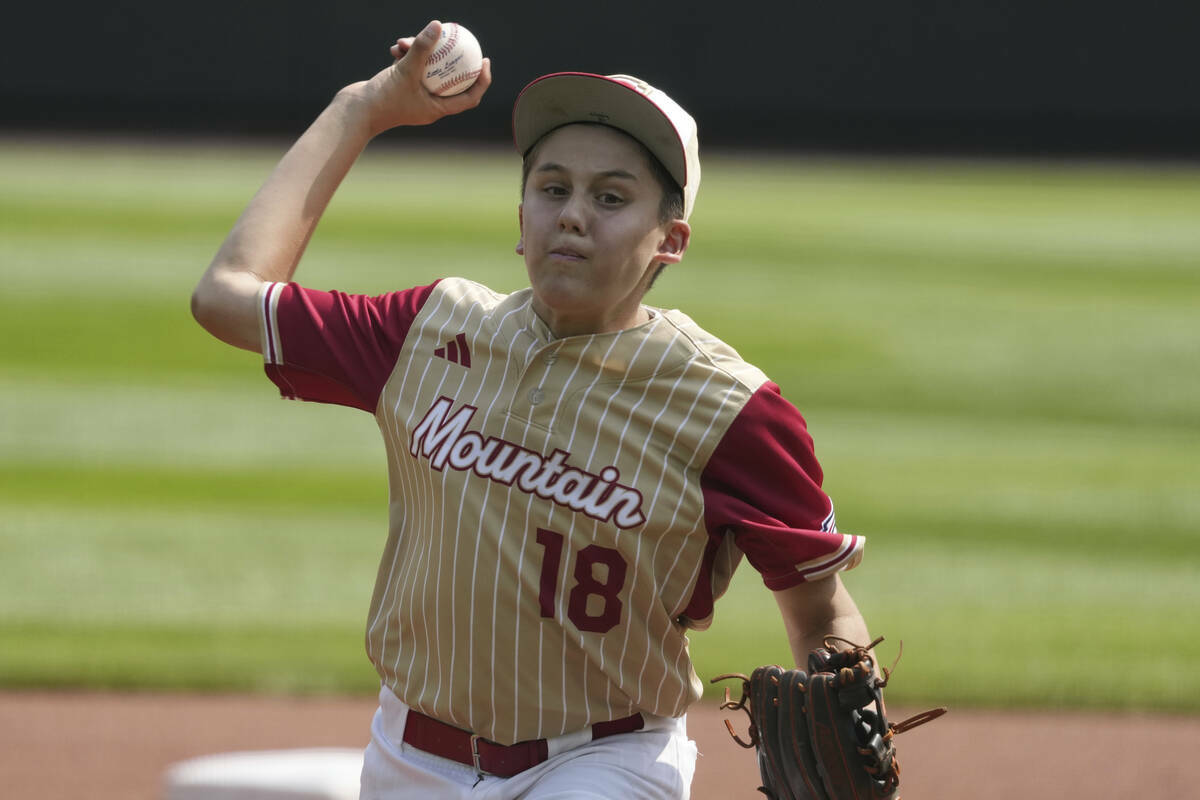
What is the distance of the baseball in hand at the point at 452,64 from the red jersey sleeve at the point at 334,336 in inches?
16.1

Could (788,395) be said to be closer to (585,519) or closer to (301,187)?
(301,187)

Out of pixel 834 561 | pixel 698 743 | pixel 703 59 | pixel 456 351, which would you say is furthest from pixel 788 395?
pixel 703 59

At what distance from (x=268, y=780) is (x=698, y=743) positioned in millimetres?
2200

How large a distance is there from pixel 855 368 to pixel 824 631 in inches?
296

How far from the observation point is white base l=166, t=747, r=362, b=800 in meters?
3.18

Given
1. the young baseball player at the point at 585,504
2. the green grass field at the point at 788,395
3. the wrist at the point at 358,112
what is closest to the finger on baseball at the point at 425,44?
the wrist at the point at 358,112

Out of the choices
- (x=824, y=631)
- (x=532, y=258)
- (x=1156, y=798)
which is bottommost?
(x=1156, y=798)

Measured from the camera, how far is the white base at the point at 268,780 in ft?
10.4

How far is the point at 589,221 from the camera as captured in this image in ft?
8.21

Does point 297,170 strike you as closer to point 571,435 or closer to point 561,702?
point 571,435

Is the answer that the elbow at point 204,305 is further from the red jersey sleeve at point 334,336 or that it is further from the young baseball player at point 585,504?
the young baseball player at point 585,504

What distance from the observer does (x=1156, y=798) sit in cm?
482

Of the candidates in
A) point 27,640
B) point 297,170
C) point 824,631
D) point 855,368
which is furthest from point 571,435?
point 855,368

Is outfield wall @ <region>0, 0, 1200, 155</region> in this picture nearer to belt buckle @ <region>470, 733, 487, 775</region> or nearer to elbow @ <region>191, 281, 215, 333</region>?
elbow @ <region>191, 281, 215, 333</region>
